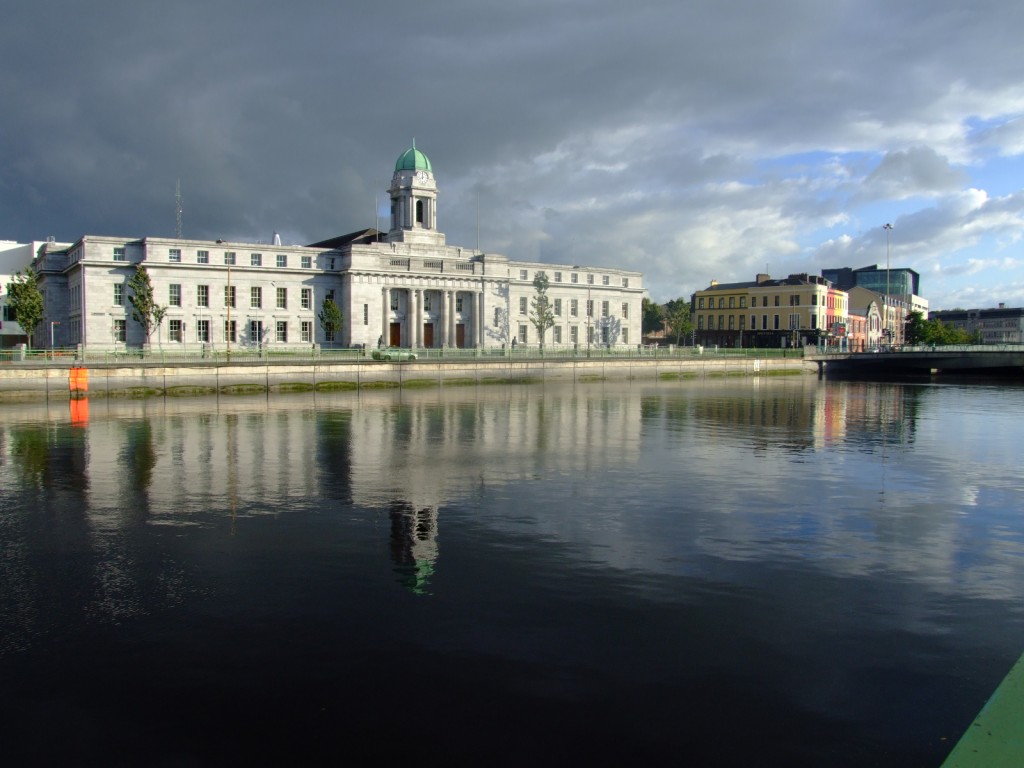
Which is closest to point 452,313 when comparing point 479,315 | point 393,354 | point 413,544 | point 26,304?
point 479,315

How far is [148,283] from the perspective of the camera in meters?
72.3

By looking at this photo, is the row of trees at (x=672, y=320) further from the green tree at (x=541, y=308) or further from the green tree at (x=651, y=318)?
the green tree at (x=541, y=308)

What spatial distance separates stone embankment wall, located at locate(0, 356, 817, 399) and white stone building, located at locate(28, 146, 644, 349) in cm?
648

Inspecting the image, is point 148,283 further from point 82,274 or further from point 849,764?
point 849,764

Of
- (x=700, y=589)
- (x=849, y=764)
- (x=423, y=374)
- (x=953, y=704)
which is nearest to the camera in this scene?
(x=849, y=764)

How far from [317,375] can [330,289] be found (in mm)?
29441

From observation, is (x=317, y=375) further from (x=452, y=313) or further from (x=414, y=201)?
(x=414, y=201)

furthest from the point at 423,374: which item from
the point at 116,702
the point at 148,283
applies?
the point at 116,702

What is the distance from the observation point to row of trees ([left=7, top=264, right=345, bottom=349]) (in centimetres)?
6506

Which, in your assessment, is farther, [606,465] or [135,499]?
[606,465]

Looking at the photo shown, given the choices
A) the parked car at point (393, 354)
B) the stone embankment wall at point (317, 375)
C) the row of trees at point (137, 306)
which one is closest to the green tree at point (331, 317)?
the row of trees at point (137, 306)

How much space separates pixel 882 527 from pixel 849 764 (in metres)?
10.3

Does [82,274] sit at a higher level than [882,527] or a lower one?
higher

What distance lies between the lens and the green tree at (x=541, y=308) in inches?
3744
